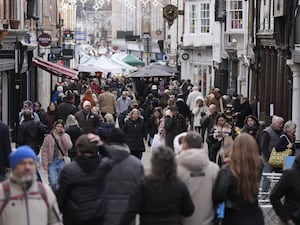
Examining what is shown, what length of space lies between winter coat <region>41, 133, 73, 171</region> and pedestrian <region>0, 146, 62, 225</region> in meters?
6.96

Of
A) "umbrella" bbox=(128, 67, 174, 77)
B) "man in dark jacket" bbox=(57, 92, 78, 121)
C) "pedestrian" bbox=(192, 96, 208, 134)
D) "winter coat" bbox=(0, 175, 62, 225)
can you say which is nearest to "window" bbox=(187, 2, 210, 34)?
"umbrella" bbox=(128, 67, 174, 77)

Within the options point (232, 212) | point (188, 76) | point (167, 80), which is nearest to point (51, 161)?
point (232, 212)

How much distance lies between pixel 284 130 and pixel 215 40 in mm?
31663

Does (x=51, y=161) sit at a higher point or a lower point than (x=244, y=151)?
lower

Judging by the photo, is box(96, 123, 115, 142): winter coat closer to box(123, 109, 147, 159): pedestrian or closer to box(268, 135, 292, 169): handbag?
box(123, 109, 147, 159): pedestrian

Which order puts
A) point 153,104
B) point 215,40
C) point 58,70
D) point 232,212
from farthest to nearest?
point 215,40 < point 58,70 < point 153,104 < point 232,212

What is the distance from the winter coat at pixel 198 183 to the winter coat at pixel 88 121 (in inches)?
417

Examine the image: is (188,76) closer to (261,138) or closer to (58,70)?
(58,70)

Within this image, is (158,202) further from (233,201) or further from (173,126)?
(173,126)

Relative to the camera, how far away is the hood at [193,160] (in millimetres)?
8359

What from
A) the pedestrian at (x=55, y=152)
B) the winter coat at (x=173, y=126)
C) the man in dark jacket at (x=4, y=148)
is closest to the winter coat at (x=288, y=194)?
the man in dark jacket at (x=4, y=148)

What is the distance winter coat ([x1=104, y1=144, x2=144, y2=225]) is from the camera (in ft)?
Result: 30.5

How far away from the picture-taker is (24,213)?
24.8 feet

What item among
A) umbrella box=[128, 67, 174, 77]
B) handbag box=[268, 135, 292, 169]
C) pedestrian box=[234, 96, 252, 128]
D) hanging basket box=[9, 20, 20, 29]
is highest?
hanging basket box=[9, 20, 20, 29]
